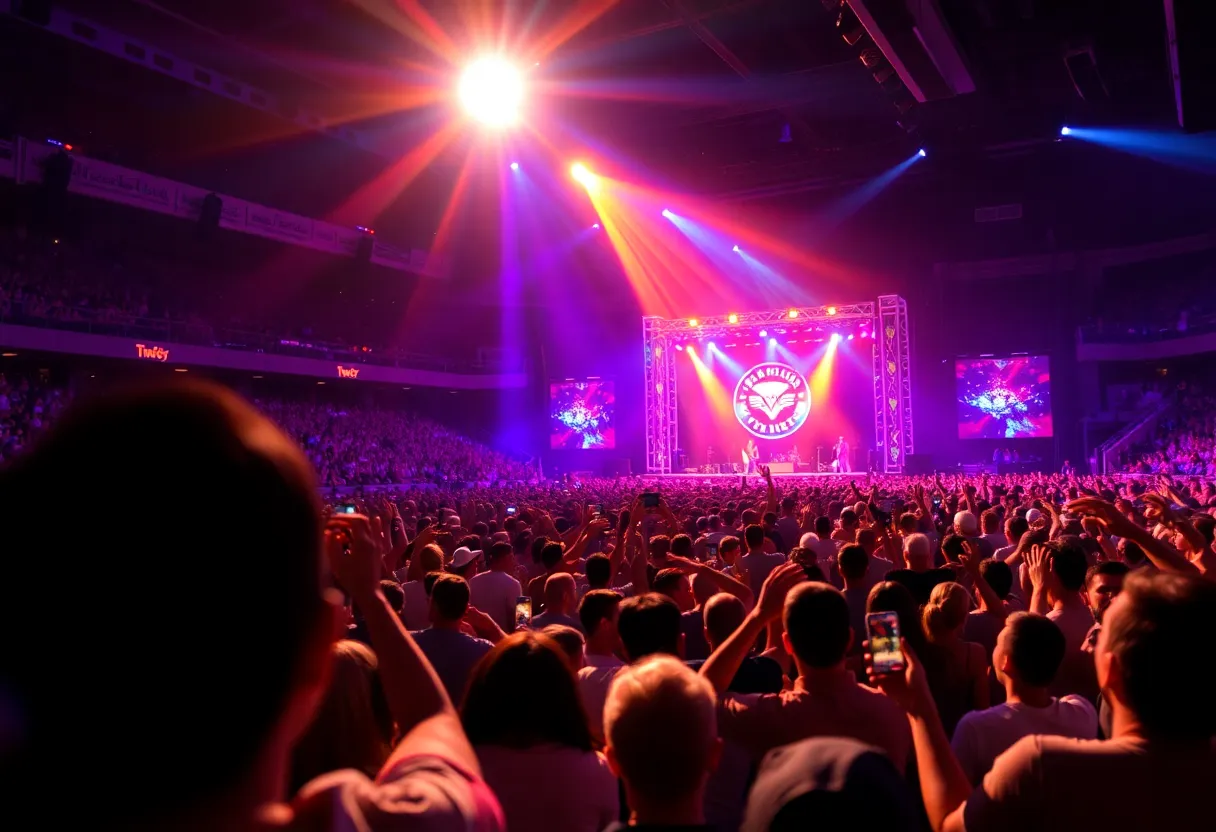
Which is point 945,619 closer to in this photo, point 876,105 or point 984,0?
point 984,0

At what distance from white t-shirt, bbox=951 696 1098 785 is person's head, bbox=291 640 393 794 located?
1896mm

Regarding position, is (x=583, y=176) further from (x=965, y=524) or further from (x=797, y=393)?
(x=965, y=524)

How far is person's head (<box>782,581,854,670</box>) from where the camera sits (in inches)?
108

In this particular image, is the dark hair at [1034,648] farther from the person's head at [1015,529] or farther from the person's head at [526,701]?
the person's head at [1015,529]

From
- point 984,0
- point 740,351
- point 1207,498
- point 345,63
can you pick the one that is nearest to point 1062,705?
point 1207,498

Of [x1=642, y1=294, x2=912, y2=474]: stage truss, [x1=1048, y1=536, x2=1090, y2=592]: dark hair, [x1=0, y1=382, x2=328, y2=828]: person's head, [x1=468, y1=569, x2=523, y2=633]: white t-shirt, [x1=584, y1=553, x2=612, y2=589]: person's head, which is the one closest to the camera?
[x1=0, y1=382, x2=328, y2=828]: person's head

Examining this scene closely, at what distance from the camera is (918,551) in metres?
5.48

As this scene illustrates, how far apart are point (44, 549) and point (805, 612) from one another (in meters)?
2.36

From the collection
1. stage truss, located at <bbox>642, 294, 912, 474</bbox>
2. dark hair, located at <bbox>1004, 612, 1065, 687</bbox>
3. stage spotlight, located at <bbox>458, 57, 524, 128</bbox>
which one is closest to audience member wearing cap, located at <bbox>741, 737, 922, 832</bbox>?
dark hair, located at <bbox>1004, 612, 1065, 687</bbox>

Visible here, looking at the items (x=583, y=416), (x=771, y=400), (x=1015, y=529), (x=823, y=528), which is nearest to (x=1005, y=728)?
(x=1015, y=529)

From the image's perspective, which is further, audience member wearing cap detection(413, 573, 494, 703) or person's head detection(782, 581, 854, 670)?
audience member wearing cap detection(413, 573, 494, 703)

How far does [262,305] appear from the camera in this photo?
108 ft

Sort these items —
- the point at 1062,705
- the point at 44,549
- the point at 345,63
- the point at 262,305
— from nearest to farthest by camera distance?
the point at 44,549 < the point at 1062,705 < the point at 345,63 < the point at 262,305

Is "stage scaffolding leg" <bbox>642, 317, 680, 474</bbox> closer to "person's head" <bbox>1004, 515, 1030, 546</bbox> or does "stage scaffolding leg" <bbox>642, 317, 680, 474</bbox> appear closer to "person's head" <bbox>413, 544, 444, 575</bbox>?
"person's head" <bbox>1004, 515, 1030, 546</bbox>
